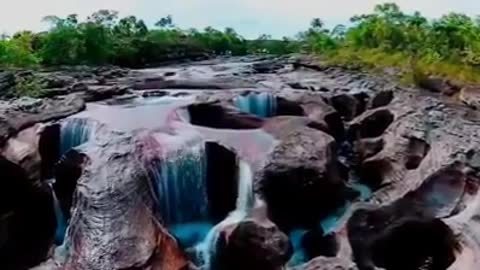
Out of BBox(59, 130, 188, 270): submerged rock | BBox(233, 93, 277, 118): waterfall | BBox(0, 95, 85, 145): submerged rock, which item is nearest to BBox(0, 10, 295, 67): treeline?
BBox(0, 95, 85, 145): submerged rock

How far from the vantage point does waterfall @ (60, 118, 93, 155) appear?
16.0 metres

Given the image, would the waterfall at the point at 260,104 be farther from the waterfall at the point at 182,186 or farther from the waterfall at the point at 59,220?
the waterfall at the point at 59,220

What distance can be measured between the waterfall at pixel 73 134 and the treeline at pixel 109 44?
42.8ft

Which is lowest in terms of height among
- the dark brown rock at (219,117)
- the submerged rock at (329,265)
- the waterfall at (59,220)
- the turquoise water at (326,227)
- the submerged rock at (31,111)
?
the turquoise water at (326,227)

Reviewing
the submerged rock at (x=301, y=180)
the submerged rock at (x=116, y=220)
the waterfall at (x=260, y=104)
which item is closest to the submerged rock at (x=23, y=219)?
the submerged rock at (x=116, y=220)

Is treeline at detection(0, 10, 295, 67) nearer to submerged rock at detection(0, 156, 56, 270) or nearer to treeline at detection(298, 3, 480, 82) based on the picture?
treeline at detection(298, 3, 480, 82)

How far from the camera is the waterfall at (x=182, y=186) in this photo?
45.1 ft

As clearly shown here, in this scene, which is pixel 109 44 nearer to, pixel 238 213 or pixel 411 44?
pixel 411 44

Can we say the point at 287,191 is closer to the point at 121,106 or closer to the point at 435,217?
the point at 435,217

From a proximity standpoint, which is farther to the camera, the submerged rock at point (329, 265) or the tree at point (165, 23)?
the tree at point (165, 23)

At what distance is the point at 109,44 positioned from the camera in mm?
34281

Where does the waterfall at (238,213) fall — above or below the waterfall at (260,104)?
below

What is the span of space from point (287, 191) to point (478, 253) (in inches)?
192

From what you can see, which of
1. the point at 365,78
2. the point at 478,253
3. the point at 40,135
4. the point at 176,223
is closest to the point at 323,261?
the point at 478,253
